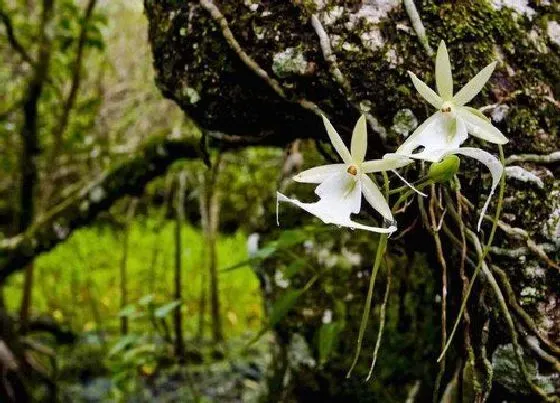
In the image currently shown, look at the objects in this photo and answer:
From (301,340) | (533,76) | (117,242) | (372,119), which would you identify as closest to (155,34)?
(372,119)

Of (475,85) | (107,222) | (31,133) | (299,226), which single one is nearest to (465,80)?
(475,85)

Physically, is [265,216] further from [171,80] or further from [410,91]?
[410,91]

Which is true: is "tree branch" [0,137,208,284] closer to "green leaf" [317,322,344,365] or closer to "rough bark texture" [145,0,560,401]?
"green leaf" [317,322,344,365]

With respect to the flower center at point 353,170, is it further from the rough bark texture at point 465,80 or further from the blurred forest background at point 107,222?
the blurred forest background at point 107,222

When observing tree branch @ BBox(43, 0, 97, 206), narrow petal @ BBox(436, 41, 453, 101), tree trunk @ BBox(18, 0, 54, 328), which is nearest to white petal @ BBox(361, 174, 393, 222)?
narrow petal @ BBox(436, 41, 453, 101)

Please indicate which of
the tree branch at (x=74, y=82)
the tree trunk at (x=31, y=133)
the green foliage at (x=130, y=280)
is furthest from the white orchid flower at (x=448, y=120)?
the green foliage at (x=130, y=280)

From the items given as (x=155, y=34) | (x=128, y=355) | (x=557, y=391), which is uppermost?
(x=155, y=34)
